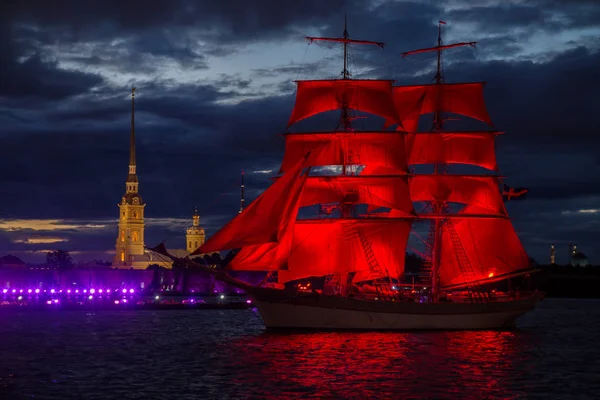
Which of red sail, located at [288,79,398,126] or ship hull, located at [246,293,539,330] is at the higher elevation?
red sail, located at [288,79,398,126]

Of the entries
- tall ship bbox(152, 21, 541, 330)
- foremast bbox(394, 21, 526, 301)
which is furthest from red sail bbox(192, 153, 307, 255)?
foremast bbox(394, 21, 526, 301)

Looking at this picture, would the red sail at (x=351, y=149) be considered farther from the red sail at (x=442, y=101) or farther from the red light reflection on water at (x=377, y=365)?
the red light reflection on water at (x=377, y=365)

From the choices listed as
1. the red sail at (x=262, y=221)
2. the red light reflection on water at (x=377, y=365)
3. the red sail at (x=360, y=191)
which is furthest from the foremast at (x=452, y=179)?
the red sail at (x=262, y=221)

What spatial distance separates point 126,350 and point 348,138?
27.0 meters

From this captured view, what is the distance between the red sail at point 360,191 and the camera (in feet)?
279

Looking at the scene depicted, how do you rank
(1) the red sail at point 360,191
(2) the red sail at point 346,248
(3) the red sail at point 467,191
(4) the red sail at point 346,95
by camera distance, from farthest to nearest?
(3) the red sail at point 467,191 < (4) the red sail at point 346,95 < (1) the red sail at point 360,191 < (2) the red sail at point 346,248

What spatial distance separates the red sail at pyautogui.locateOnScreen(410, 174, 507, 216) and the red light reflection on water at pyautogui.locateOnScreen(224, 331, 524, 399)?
12586 mm

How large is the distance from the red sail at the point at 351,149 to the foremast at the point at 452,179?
5.72 metres

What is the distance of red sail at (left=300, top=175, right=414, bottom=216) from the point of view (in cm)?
8500

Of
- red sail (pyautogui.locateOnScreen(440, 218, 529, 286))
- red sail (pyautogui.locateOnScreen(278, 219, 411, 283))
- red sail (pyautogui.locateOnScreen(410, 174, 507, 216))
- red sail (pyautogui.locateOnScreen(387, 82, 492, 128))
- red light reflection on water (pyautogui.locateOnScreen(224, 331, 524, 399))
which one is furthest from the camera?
red sail (pyautogui.locateOnScreen(387, 82, 492, 128))

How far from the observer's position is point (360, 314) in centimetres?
8156

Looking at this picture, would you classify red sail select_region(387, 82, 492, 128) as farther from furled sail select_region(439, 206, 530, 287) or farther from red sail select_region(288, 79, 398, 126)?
furled sail select_region(439, 206, 530, 287)

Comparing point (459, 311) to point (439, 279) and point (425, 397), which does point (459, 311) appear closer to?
point (439, 279)

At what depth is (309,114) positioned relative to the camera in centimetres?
8775
